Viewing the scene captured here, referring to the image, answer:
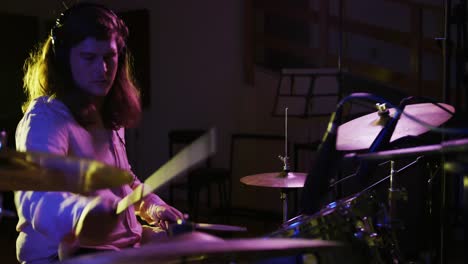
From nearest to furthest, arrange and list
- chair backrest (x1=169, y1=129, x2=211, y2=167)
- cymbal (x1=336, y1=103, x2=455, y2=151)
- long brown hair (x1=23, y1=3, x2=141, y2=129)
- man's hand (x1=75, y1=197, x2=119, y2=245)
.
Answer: man's hand (x1=75, y1=197, x2=119, y2=245), long brown hair (x1=23, y1=3, x2=141, y2=129), cymbal (x1=336, y1=103, x2=455, y2=151), chair backrest (x1=169, y1=129, x2=211, y2=167)

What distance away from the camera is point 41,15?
20.5 ft

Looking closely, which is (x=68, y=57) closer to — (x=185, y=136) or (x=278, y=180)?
(x=278, y=180)

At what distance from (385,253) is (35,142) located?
3.26 feet

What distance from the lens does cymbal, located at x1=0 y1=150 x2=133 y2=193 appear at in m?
Answer: 1.05

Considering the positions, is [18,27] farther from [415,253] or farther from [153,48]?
[415,253]

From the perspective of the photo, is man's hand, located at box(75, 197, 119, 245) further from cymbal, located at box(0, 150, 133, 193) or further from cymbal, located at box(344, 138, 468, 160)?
cymbal, located at box(344, 138, 468, 160)

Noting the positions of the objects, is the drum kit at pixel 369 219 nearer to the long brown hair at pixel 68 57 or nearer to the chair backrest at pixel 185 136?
the long brown hair at pixel 68 57

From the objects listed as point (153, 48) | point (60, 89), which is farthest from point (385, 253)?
point (153, 48)

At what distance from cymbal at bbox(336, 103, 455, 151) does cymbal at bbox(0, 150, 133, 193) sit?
0.78 meters

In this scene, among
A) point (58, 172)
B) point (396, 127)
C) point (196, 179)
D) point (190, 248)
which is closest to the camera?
point (190, 248)

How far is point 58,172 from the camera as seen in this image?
1073mm

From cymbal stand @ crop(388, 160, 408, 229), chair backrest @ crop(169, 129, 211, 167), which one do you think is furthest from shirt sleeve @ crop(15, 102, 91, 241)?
chair backrest @ crop(169, 129, 211, 167)

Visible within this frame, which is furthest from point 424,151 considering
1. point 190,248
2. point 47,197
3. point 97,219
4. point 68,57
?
point 68,57

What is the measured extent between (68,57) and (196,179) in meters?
3.24
